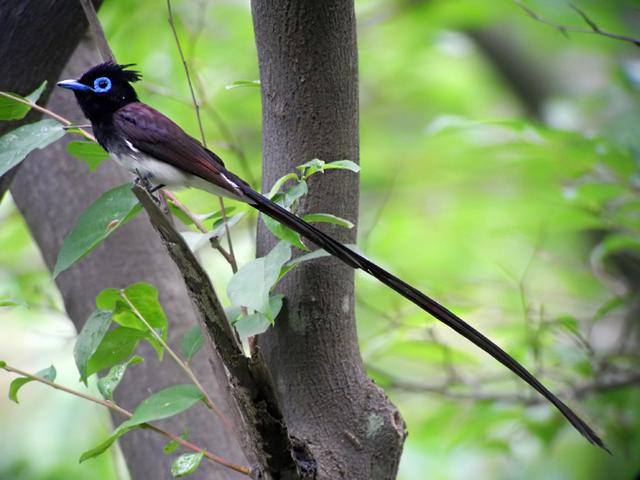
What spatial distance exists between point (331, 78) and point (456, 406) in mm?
1680

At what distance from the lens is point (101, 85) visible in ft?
6.42

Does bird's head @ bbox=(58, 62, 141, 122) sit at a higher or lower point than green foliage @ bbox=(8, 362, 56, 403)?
higher

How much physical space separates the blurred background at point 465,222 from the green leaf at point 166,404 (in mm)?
293

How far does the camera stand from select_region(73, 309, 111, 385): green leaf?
145 cm

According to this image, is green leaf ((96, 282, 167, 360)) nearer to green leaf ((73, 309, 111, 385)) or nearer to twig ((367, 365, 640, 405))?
green leaf ((73, 309, 111, 385))

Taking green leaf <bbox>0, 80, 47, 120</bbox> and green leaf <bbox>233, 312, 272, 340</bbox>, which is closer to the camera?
green leaf <bbox>233, 312, 272, 340</bbox>

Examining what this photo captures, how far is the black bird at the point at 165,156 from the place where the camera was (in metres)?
1.49

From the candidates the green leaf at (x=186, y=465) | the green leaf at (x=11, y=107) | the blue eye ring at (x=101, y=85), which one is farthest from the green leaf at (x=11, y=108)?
the green leaf at (x=186, y=465)

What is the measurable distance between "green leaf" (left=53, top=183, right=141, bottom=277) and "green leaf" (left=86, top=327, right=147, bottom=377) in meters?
0.16

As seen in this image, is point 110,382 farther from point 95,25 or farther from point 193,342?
point 95,25

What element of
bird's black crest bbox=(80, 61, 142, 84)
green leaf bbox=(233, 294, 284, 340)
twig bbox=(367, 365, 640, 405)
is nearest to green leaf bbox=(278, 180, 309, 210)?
green leaf bbox=(233, 294, 284, 340)

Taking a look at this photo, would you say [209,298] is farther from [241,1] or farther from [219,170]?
[241,1]

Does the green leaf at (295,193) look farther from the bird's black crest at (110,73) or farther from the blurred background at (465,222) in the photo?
the bird's black crest at (110,73)

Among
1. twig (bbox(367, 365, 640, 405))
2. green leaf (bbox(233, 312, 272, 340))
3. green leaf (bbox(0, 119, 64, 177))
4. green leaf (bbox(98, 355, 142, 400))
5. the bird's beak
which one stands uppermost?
twig (bbox(367, 365, 640, 405))
